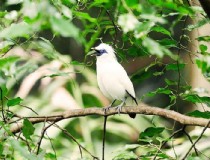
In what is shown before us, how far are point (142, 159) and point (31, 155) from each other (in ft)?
1.20

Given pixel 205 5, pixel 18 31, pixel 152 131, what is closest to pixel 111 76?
pixel 152 131

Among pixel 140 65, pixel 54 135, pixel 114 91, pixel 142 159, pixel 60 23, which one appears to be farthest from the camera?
pixel 140 65

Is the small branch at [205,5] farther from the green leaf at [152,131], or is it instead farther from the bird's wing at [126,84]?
the bird's wing at [126,84]

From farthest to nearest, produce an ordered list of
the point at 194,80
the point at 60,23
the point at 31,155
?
the point at 194,80 < the point at 31,155 < the point at 60,23

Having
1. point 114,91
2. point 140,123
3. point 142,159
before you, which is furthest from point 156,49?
point 140,123

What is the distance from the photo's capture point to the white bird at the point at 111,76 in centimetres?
197

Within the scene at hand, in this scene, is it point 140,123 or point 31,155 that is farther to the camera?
point 140,123

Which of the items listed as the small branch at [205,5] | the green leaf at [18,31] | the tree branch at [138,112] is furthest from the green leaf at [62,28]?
the tree branch at [138,112]

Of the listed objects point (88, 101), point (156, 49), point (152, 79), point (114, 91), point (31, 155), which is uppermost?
point (156, 49)

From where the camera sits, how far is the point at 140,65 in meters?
4.98

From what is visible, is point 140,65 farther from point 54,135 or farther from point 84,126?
point 54,135

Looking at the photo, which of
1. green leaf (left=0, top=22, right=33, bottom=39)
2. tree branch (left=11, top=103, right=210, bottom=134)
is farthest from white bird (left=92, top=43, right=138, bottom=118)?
green leaf (left=0, top=22, right=33, bottom=39)

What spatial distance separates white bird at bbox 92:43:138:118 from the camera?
197 centimetres

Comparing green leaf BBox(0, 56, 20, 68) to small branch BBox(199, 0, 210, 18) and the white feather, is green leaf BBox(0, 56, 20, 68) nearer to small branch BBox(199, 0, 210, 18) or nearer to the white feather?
small branch BBox(199, 0, 210, 18)
